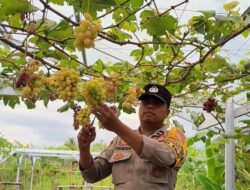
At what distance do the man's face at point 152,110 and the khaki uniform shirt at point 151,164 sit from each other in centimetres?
5

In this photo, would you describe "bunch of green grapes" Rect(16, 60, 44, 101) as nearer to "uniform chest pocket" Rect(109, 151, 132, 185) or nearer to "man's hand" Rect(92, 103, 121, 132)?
"man's hand" Rect(92, 103, 121, 132)

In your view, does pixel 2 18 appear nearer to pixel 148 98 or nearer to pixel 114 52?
pixel 148 98

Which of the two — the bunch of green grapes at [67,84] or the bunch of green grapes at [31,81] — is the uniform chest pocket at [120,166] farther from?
the bunch of green grapes at [67,84]

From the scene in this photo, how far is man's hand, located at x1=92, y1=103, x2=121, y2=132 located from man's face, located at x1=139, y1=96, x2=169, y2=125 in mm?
549

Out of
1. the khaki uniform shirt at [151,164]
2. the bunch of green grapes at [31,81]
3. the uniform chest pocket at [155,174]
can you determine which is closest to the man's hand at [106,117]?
the bunch of green grapes at [31,81]

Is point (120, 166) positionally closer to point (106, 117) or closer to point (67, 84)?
point (106, 117)

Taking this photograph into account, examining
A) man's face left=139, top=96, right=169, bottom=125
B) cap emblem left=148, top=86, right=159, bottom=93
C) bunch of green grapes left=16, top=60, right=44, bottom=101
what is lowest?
bunch of green grapes left=16, top=60, right=44, bottom=101

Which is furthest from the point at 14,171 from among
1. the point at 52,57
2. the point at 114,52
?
the point at 52,57

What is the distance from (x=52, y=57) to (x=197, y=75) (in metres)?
0.89

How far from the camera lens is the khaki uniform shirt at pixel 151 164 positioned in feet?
4.85

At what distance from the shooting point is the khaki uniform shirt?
1.48m

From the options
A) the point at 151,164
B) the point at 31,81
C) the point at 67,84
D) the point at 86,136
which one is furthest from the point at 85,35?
the point at 151,164

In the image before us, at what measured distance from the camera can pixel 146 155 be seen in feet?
4.61

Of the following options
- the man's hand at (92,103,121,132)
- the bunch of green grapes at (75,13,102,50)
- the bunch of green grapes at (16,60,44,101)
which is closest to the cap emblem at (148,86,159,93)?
the man's hand at (92,103,121,132)
